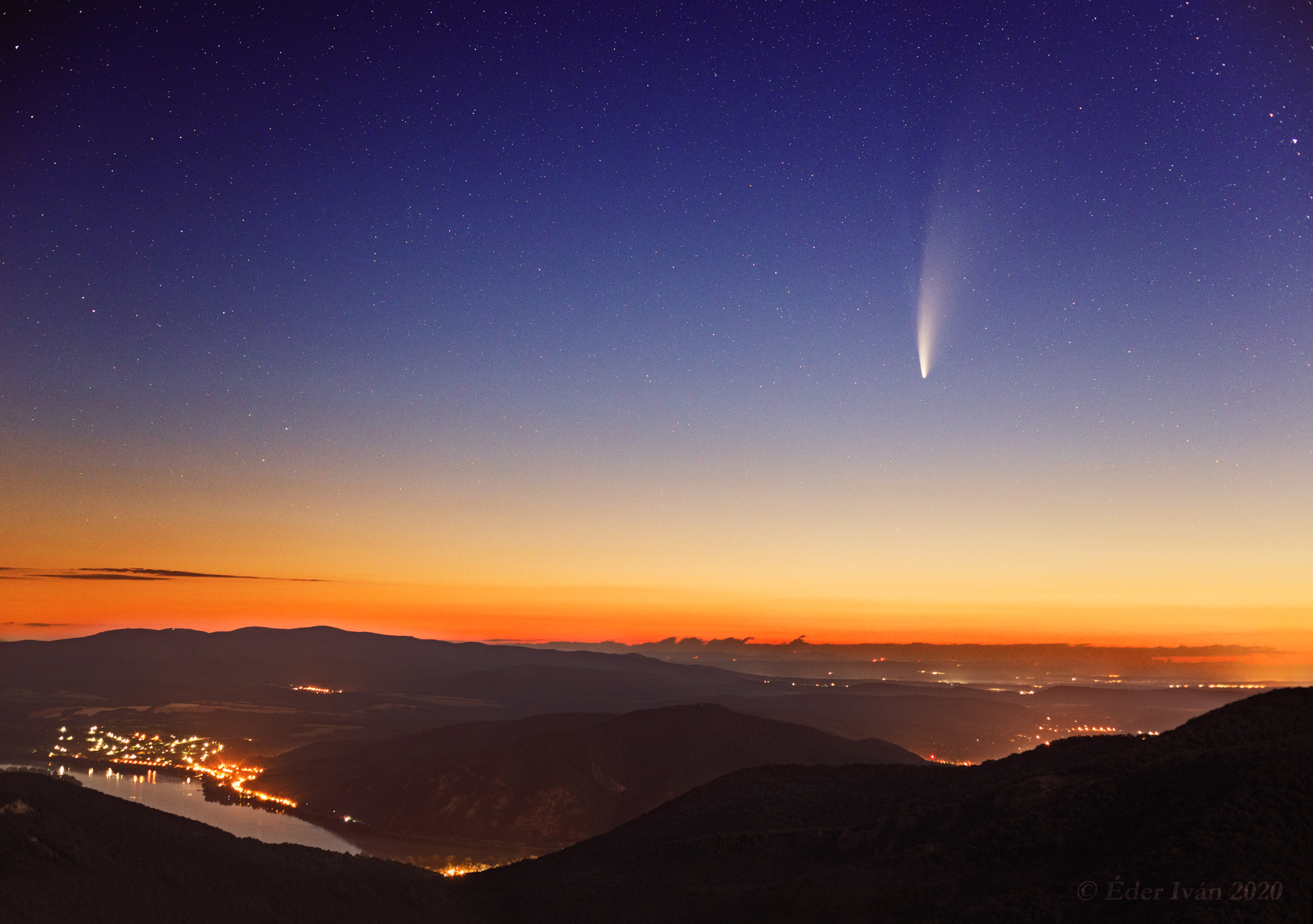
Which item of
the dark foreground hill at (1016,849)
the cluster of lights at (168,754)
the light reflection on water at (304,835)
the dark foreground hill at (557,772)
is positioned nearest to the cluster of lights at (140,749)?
the cluster of lights at (168,754)

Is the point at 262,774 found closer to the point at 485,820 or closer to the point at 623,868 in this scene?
the point at 485,820

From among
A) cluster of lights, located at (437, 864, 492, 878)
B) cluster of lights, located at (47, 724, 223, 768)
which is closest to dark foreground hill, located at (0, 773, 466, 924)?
cluster of lights, located at (437, 864, 492, 878)

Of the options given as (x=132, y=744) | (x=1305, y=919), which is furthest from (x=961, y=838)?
(x=132, y=744)

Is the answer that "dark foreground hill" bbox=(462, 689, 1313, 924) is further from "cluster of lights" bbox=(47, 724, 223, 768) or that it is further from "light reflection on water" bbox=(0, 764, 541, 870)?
"cluster of lights" bbox=(47, 724, 223, 768)

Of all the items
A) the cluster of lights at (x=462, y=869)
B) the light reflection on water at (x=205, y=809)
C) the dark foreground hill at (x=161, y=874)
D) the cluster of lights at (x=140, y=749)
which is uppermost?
the dark foreground hill at (x=161, y=874)

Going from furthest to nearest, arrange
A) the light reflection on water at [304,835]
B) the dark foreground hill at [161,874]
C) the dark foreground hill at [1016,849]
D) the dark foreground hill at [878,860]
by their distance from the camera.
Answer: the light reflection on water at [304,835] < the dark foreground hill at [161,874] < the dark foreground hill at [878,860] < the dark foreground hill at [1016,849]

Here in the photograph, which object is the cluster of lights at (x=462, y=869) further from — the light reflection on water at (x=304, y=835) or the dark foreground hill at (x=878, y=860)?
the dark foreground hill at (x=878, y=860)

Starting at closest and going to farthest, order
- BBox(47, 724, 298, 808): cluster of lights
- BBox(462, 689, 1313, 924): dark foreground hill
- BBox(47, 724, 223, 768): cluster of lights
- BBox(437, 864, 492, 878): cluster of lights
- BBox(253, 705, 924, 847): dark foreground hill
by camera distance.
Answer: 1. BBox(462, 689, 1313, 924): dark foreground hill
2. BBox(437, 864, 492, 878): cluster of lights
3. BBox(253, 705, 924, 847): dark foreground hill
4. BBox(47, 724, 298, 808): cluster of lights
5. BBox(47, 724, 223, 768): cluster of lights
